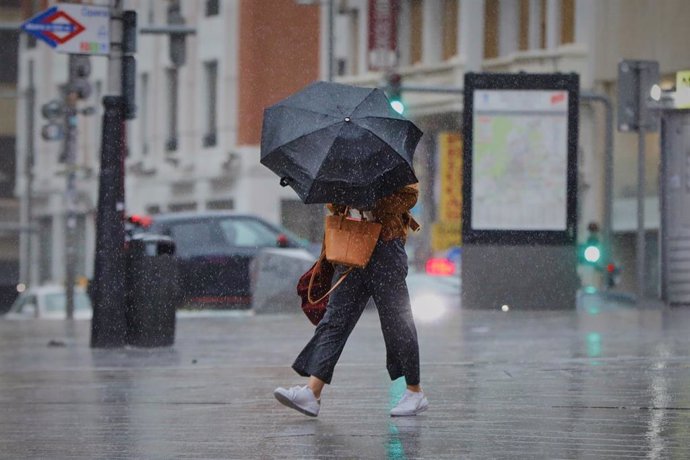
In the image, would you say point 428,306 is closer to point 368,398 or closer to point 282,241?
point 282,241

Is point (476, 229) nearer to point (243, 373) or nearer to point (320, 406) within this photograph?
point (243, 373)

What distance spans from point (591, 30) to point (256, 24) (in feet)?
46.1

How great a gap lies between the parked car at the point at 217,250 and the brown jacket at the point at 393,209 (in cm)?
1597

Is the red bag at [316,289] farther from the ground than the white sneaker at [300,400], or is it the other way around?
the red bag at [316,289]

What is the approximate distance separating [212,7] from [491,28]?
11853mm

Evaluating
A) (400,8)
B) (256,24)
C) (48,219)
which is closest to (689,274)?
(400,8)

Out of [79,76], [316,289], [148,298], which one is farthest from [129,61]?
[79,76]

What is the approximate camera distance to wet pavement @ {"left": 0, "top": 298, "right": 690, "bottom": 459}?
8.79 m

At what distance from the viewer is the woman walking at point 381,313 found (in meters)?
9.82

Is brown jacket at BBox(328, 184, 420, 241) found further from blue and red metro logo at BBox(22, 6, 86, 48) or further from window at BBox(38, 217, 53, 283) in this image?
window at BBox(38, 217, 53, 283)

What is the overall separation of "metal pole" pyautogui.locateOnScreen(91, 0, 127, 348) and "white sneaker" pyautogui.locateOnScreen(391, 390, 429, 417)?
7.32m

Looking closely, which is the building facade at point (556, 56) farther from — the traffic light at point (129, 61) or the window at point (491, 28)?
the traffic light at point (129, 61)

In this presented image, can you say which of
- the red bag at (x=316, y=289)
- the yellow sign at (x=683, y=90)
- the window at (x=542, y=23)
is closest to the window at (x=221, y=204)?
the window at (x=542, y=23)

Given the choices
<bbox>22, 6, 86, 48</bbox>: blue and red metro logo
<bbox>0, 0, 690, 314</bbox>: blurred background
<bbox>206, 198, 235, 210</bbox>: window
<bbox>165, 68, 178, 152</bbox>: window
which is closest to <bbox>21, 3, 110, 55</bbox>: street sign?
<bbox>22, 6, 86, 48</bbox>: blue and red metro logo
